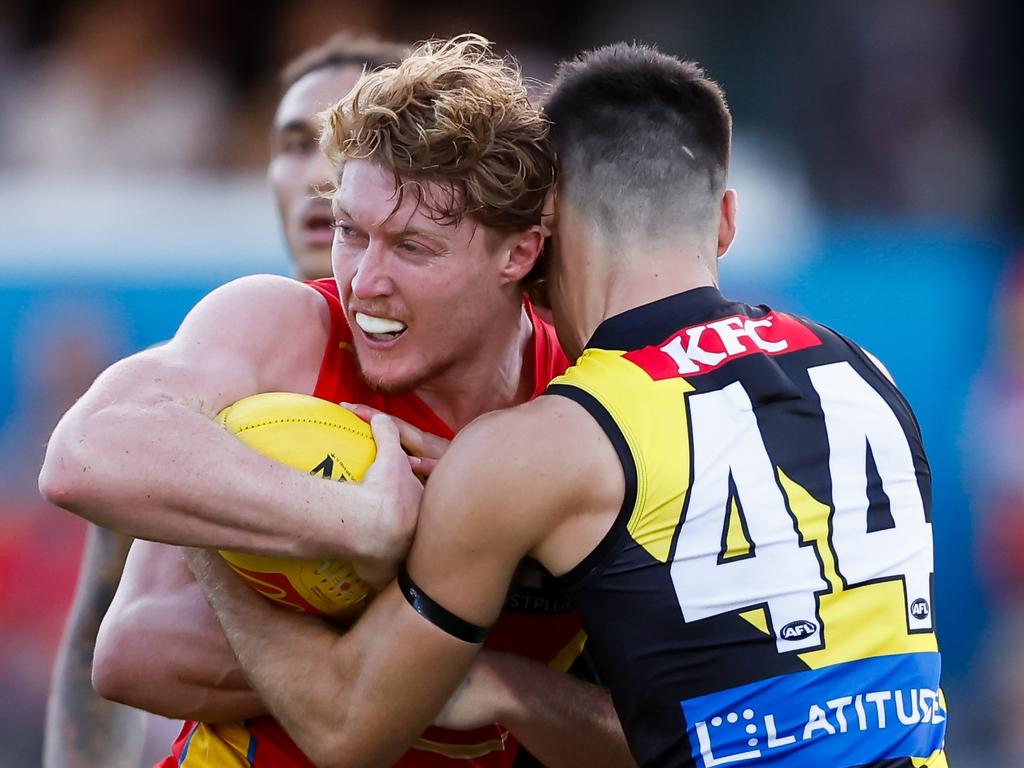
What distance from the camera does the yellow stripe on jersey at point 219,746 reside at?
3.31 m

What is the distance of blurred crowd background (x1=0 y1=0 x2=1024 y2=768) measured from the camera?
22.2ft

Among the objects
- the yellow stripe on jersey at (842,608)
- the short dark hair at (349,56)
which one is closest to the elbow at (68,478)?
the yellow stripe on jersey at (842,608)

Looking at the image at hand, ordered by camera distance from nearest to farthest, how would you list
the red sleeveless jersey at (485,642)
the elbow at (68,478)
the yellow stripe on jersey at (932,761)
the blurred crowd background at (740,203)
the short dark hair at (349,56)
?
the elbow at (68,478)
the yellow stripe on jersey at (932,761)
the red sleeveless jersey at (485,642)
the short dark hair at (349,56)
the blurred crowd background at (740,203)

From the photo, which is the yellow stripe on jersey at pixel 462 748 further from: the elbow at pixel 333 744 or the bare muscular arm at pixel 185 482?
the bare muscular arm at pixel 185 482

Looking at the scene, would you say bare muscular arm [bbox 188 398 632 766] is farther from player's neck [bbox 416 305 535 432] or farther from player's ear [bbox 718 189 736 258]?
player's ear [bbox 718 189 736 258]

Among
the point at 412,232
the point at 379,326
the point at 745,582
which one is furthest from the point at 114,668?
the point at 745,582

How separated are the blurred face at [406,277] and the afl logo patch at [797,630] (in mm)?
1054

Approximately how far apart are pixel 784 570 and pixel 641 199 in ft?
2.94

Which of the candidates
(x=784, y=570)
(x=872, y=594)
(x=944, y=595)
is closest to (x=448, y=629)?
(x=784, y=570)

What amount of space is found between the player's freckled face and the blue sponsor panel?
1044 millimetres

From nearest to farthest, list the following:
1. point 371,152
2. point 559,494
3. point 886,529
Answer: point 559,494 < point 886,529 < point 371,152

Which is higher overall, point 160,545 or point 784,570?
point 784,570

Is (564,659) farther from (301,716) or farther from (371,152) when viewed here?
(371,152)

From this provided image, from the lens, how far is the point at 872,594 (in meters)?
2.77
